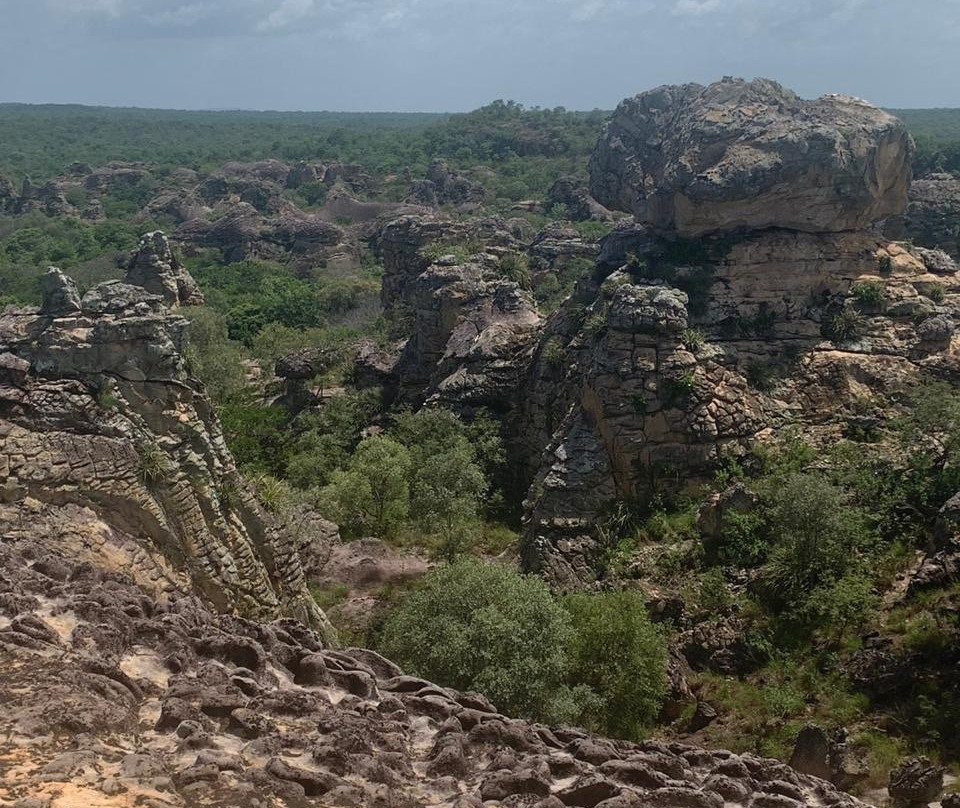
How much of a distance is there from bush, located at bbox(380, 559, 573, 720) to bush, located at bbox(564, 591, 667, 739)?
1.84 feet

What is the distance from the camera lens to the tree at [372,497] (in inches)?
1002

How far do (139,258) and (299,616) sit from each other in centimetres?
3673

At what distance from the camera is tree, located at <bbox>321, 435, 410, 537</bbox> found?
2545cm

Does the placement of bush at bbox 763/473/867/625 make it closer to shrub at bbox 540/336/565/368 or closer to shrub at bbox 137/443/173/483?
shrub at bbox 540/336/565/368

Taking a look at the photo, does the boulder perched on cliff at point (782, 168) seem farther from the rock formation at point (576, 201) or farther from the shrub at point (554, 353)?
the rock formation at point (576, 201)

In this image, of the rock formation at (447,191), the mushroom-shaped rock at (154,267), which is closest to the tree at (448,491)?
the mushroom-shaped rock at (154,267)

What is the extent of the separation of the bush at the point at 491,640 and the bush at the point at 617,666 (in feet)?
1.84

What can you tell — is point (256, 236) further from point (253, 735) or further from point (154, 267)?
point (253, 735)

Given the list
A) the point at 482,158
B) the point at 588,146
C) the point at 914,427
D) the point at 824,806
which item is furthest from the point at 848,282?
the point at 482,158

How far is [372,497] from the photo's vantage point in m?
26.0

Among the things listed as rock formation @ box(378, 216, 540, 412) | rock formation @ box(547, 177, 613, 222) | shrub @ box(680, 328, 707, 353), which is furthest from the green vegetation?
rock formation @ box(547, 177, 613, 222)

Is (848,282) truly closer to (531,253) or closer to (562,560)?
(562,560)

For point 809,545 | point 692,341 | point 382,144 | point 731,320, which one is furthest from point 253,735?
point 382,144

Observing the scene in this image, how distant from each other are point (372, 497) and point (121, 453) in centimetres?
1461
